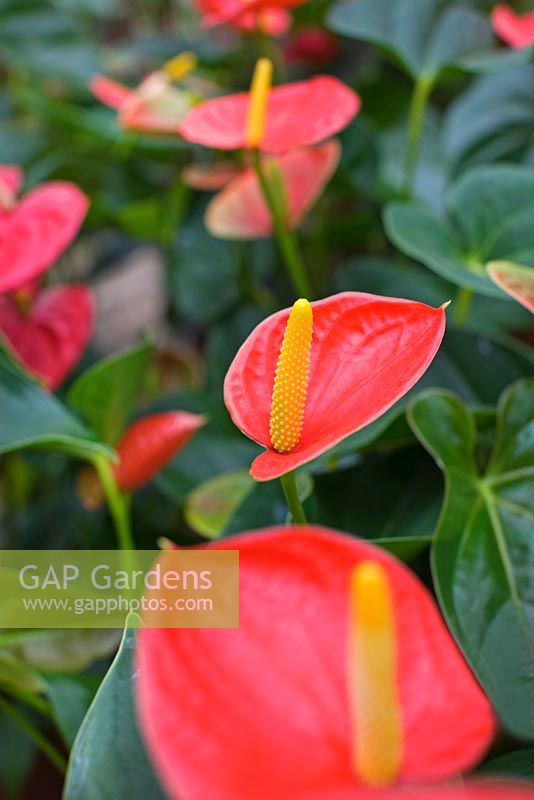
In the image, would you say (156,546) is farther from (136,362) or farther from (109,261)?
(109,261)

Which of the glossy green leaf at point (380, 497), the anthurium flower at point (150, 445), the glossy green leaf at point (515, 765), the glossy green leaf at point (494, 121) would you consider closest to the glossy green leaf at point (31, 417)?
the anthurium flower at point (150, 445)

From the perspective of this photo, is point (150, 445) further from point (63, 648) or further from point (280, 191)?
point (280, 191)

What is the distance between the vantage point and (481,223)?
60 centimetres

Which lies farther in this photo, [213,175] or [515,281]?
[213,175]

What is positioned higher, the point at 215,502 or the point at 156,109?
the point at 156,109

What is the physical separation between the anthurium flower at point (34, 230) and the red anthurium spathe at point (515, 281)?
0.89 feet

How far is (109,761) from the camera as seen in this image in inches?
13.3

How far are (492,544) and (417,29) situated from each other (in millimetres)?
568

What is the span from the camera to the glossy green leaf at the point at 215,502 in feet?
1.84

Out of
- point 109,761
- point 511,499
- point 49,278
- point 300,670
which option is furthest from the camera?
point 49,278

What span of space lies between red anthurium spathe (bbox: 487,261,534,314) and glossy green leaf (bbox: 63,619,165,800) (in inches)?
10.5

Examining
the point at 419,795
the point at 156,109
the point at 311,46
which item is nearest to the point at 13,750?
the point at 156,109

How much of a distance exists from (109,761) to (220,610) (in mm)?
94

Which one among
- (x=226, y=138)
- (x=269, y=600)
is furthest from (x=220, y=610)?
(x=226, y=138)
